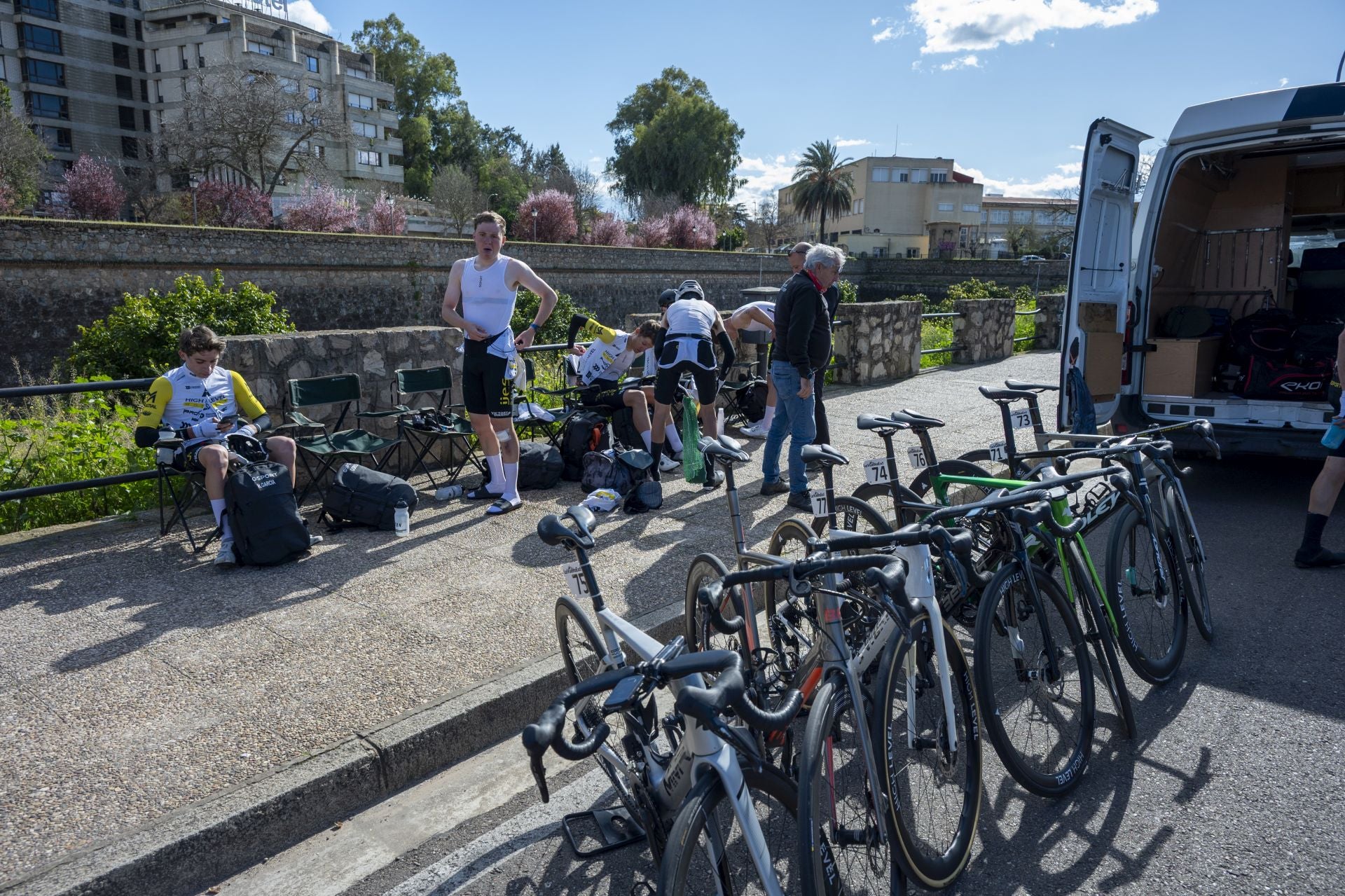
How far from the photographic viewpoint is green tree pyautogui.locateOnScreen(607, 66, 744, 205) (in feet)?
211

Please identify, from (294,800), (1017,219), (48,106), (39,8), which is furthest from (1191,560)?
(1017,219)

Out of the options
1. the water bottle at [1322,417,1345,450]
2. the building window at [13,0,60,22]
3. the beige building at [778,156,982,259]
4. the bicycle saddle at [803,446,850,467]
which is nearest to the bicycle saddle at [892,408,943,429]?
the bicycle saddle at [803,446,850,467]

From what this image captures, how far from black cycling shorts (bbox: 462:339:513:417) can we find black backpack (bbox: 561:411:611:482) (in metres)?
0.96

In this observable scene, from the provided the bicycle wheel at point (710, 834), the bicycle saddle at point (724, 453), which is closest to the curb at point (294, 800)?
the bicycle saddle at point (724, 453)

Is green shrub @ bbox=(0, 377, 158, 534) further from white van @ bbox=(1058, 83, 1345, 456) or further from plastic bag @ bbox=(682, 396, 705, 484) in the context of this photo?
white van @ bbox=(1058, 83, 1345, 456)

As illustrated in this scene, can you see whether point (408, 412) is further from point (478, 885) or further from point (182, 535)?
point (478, 885)

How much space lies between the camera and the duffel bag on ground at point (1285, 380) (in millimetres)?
7066

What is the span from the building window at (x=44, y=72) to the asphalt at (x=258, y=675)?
69.8 meters

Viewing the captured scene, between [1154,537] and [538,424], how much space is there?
5.28 meters

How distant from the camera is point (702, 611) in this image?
3.37 metres

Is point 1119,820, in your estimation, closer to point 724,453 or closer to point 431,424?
point 724,453

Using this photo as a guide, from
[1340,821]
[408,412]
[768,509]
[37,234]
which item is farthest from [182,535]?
[37,234]

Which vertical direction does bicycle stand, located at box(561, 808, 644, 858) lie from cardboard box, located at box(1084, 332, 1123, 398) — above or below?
below

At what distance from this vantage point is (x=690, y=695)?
177 cm
